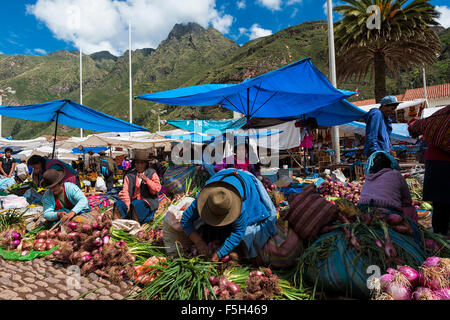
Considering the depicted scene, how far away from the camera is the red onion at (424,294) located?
5.37 ft

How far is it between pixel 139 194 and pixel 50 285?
1.83 m

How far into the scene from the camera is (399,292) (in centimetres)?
169

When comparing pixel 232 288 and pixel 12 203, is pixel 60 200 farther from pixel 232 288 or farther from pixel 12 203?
pixel 232 288

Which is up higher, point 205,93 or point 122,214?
point 205,93

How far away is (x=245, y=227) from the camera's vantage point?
7.59ft

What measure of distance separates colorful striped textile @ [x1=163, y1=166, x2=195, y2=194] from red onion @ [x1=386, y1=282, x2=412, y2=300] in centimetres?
410

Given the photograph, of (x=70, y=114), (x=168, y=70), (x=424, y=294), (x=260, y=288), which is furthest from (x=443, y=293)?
(x=168, y=70)

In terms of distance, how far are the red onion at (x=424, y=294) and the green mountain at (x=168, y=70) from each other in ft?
182

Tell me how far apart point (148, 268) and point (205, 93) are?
277cm

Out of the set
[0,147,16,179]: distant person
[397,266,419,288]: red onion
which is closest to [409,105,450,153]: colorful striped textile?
[397,266,419,288]: red onion

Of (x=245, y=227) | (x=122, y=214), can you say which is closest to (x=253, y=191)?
(x=245, y=227)
